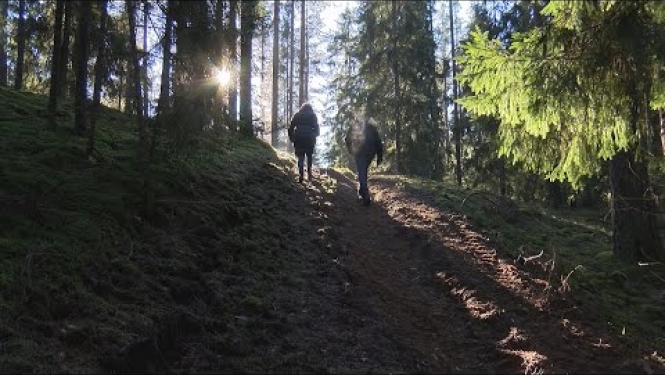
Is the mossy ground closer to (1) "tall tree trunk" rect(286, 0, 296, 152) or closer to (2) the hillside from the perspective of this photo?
(2) the hillside

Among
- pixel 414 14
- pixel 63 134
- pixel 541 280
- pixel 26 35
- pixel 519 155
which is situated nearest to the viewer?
pixel 541 280

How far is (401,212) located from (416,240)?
241 cm

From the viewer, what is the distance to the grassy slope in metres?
4.53

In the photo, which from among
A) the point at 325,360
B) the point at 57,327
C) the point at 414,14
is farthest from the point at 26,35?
the point at 414,14

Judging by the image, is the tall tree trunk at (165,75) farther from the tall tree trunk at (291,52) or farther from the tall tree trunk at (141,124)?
the tall tree trunk at (291,52)

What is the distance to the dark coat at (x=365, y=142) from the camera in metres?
13.3

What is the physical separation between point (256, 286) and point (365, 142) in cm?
738

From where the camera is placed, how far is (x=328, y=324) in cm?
586

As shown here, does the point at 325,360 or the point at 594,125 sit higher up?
the point at 594,125

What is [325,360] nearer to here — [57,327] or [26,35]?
[57,327]

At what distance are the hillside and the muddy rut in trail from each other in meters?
0.03

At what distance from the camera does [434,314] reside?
6551 mm

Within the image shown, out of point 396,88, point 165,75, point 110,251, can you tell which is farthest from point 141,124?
point 396,88

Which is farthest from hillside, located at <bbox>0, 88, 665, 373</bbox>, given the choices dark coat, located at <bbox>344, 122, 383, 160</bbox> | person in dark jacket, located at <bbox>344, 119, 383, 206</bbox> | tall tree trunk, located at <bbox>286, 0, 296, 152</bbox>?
tall tree trunk, located at <bbox>286, 0, 296, 152</bbox>
